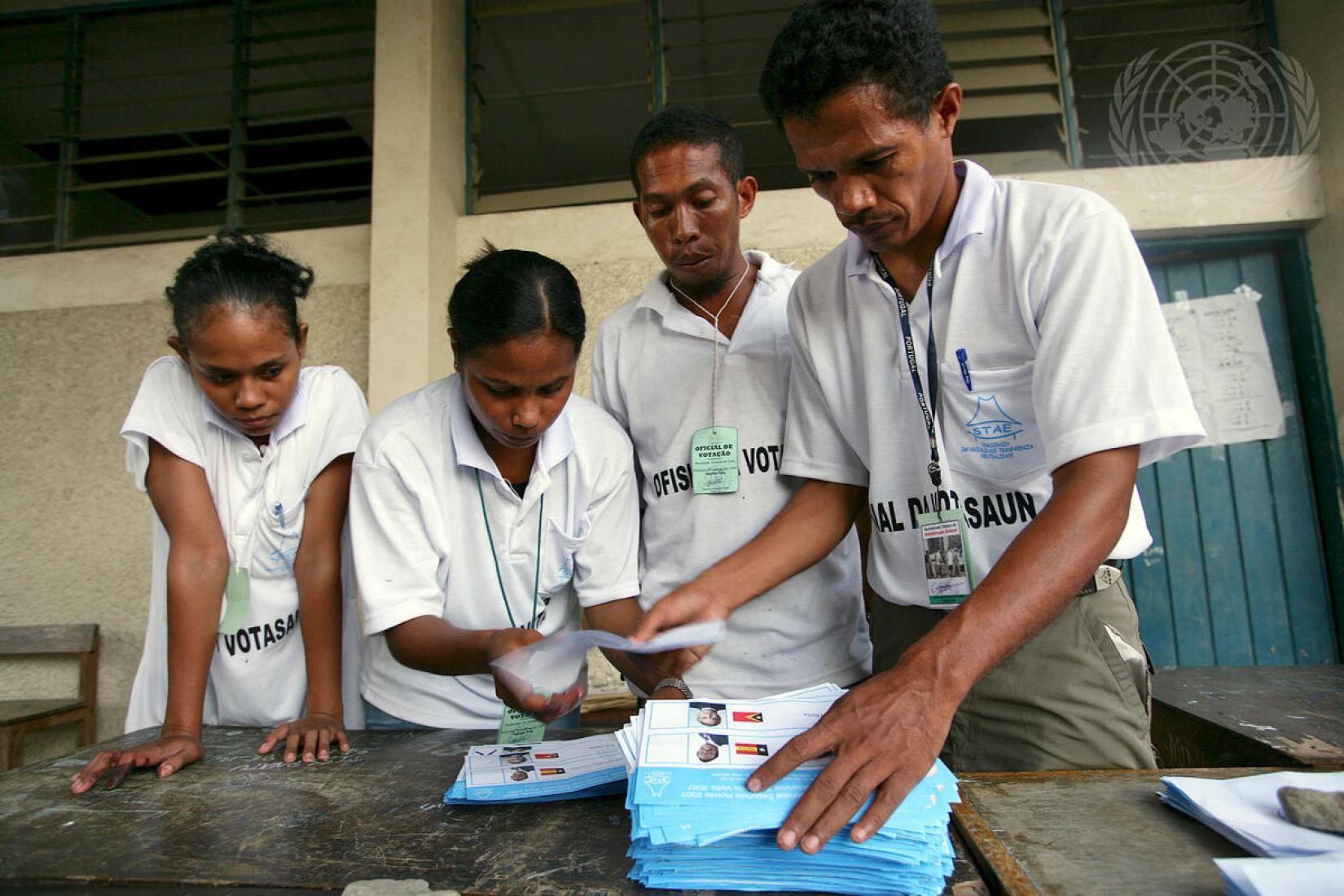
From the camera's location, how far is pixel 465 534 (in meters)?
1.55

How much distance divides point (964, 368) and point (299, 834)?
3.66 feet

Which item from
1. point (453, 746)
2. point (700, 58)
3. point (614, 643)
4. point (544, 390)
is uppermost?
point (700, 58)

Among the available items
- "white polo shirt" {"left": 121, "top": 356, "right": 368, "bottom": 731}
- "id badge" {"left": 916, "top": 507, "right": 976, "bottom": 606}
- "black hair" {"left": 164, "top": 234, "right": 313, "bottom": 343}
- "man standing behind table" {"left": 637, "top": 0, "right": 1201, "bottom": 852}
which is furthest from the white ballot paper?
"black hair" {"left": 164, "top": 234, "right": 313, "bottom": 343}

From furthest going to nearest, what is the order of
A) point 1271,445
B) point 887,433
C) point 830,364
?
point 1271,445, point 830,364, point 887,433

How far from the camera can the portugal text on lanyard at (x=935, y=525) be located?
1.20m

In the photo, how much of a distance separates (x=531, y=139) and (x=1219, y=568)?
16.4 ft

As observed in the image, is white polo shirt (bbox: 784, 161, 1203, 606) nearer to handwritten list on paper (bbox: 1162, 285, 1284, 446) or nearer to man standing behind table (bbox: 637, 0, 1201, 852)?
man standing behind table (bbox: 637, 0, 1201, 852)

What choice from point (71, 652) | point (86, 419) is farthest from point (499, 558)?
point (86, 419)

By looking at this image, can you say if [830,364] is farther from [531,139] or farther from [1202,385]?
[531,139]

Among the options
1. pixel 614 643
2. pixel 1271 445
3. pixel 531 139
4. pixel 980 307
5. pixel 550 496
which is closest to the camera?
pixel 614 643

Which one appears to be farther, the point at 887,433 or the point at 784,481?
the point at 784,481

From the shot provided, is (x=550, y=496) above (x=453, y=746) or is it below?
above

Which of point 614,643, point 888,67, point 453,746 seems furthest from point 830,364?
point 453,746

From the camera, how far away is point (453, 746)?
54.1 inches
